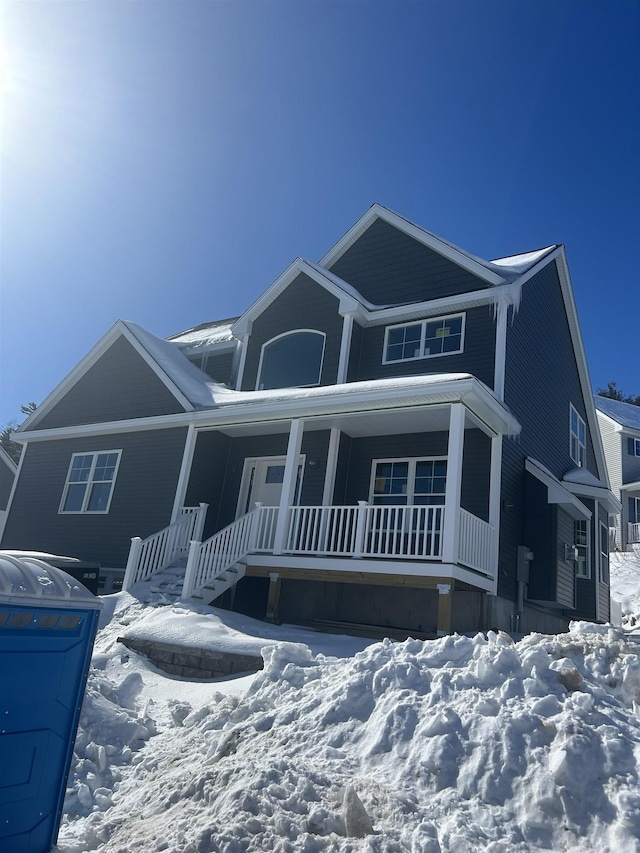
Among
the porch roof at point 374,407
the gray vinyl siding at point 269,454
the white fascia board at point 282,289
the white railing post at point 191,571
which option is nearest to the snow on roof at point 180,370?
the porch roof at point 374,407

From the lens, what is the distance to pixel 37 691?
3.55 metres

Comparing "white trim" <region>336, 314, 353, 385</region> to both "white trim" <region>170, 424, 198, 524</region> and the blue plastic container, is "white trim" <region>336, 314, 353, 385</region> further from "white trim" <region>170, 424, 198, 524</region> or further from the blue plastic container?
→ the blue plastic container

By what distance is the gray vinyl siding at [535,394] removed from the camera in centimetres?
1208

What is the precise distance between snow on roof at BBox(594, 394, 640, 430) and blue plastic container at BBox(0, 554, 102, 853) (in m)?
29.3

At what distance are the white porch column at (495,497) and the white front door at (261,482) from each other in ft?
14.2

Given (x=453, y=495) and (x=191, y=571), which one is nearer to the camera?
(x=453, y=495)

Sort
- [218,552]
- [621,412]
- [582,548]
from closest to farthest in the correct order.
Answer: [218,552]
[582,548]
[621,412]

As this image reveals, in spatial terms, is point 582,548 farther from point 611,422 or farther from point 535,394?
point 611,422

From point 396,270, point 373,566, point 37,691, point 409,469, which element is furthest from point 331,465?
point 37,691

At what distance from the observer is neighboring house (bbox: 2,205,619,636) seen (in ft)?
35.5

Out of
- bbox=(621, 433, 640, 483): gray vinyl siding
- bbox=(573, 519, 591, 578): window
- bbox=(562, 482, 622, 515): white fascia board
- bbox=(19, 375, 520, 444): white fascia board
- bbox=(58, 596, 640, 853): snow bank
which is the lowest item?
bbox=(58, 596, 640, 853): snow bank

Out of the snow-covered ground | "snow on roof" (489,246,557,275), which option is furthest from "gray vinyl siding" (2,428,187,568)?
the snow-covered ground

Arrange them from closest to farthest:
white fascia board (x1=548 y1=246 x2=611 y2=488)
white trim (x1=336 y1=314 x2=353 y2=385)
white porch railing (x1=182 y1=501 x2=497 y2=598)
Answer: white porch railing (x1=182 y1=501 x2=497 y2=598)
white trim (x1=336 y1=314 x2=353 y2=385)
white fascia board (x1=548 y1=246 x2=611 y2=488)

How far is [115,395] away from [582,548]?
36.1 feet
